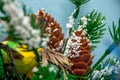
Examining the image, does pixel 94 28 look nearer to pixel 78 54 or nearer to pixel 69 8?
pixel 78 54

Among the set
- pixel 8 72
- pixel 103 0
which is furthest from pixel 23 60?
pixel 103 0

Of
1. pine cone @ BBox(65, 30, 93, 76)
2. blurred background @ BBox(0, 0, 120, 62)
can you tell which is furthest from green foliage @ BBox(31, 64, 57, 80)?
blurred background @ BBox(0, 0, 120, 62)

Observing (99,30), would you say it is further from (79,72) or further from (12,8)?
(12,8)

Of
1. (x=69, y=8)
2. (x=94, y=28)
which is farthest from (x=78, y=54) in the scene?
(x=69, y=8)

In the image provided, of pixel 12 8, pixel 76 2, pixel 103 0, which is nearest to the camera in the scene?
pixel 12 8

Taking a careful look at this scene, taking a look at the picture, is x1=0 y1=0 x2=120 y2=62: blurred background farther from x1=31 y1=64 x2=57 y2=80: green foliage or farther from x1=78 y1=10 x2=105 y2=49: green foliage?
x1=31 y1=64 x2=57 y2=80: green foliage

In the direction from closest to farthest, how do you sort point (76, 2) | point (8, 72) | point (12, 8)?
point (12, 8), point (8, 72), point (76, 2)

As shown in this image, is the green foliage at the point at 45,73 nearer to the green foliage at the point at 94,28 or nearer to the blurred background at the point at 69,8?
the green foliage at the point at 94,28

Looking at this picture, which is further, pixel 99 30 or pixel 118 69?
pixel 99 30

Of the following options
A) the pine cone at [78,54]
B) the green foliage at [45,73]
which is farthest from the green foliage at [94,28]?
the green foliage at [45,73]
